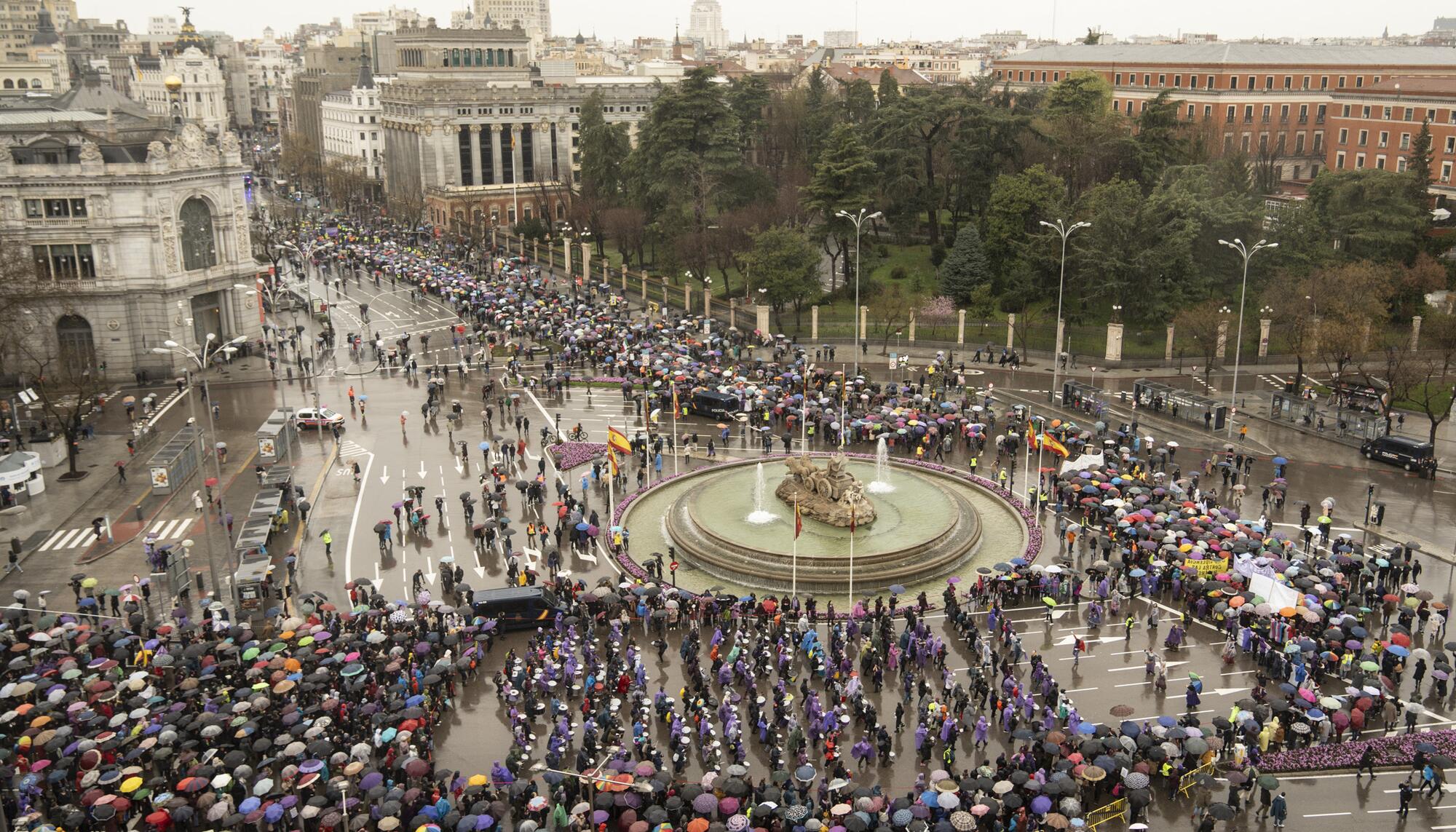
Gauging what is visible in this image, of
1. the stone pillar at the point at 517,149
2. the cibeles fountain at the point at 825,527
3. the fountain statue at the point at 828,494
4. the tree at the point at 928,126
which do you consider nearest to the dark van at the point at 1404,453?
the cibeles fountain at the point at 825,527

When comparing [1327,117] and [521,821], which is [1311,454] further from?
[1327,117]

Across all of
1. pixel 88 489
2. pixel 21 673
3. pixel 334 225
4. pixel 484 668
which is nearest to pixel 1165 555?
pixel 484 668

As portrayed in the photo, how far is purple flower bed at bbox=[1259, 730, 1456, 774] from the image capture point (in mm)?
27234

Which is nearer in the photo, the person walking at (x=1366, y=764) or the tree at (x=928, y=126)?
the person walking at (x=1366, y=764)

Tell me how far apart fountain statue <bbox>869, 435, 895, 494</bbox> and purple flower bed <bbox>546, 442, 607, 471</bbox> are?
484 inches

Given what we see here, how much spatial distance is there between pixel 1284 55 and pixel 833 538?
99909 mm

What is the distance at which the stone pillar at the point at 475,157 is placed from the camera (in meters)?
123

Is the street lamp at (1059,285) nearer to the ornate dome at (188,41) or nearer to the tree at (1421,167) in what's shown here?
the tree at (1421,167)

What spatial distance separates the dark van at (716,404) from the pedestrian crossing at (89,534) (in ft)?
74.7

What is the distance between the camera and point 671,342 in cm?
6600

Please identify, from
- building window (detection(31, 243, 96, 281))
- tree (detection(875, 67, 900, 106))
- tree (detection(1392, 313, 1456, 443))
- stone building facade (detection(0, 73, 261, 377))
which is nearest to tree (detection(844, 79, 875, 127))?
tree (detection(875, 67, 900, 106))

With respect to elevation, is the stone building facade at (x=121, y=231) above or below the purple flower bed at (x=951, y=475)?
above

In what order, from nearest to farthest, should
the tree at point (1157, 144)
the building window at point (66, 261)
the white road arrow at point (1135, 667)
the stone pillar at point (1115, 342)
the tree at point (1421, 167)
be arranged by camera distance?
1. the white road arrow at point (1135, 667)
2. the building window at point (66, 261)
3. the stone pillar at point (1115, 342)
4. the tree at point (1421, 167)
5. the tree at point (1157, 144)

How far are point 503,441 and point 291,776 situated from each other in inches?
960
